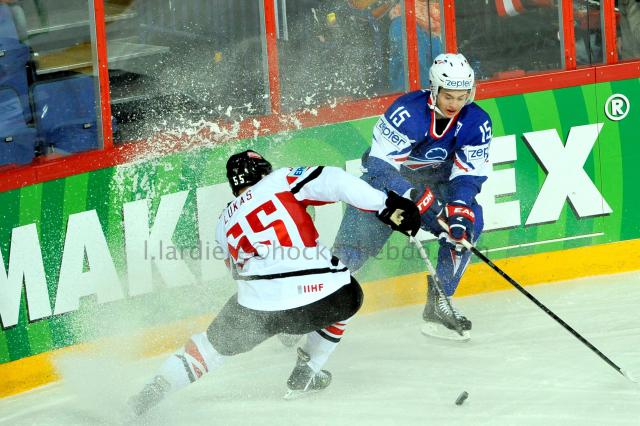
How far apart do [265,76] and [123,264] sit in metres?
1.11

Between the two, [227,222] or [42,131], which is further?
[42,131]

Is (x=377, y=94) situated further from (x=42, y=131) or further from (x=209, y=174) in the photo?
(x=42, y=131)

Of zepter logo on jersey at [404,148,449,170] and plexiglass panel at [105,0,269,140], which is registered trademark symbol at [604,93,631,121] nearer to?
zepter logo on jersey at [404,148,449,170]

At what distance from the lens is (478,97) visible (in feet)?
17.7

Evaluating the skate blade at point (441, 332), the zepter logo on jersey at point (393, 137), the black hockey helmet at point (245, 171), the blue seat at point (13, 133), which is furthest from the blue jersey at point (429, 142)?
the blue seat at point (13, 133)

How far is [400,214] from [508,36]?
6.54 feet

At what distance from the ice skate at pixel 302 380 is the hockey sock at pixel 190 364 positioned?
0.35 meters

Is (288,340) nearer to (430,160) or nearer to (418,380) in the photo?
(418,380)

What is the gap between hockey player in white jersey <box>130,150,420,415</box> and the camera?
3.78m

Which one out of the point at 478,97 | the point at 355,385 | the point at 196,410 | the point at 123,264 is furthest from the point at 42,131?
the point at 478,97

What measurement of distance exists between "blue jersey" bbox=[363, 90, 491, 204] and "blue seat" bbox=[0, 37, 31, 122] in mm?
1494

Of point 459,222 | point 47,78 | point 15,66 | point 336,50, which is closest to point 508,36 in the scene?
point 336,50

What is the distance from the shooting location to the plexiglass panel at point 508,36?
5414 millimetres

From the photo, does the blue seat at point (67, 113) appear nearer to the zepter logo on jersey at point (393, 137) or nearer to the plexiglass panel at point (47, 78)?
the plexiglass panel at point (47, 78)
